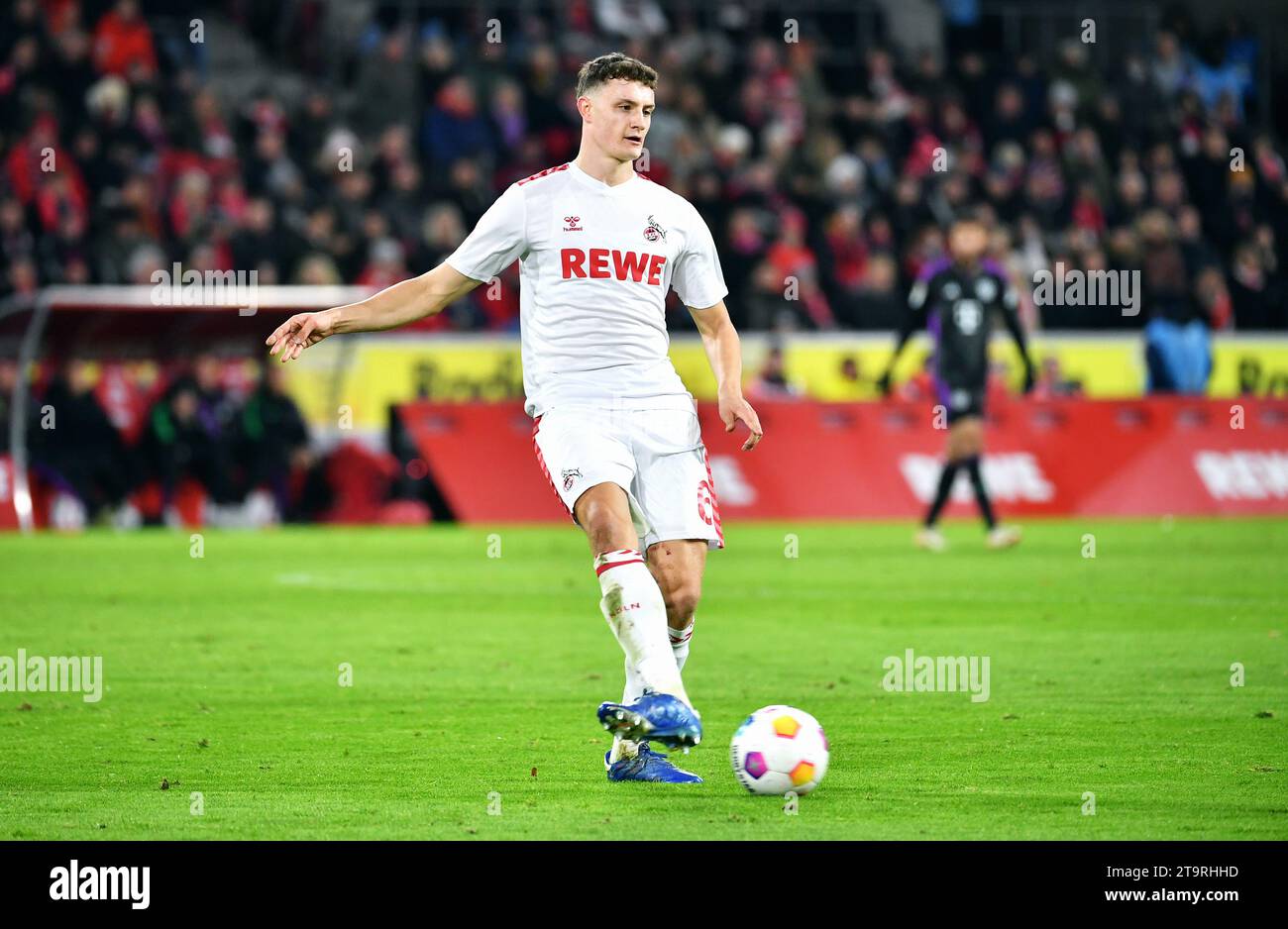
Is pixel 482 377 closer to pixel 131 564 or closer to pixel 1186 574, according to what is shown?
pixel 131 564

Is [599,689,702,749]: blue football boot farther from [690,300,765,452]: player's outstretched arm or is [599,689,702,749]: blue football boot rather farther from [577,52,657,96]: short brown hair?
[577,52,657,96]: short brown hair

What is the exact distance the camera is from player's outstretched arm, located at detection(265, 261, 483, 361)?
7250 mm

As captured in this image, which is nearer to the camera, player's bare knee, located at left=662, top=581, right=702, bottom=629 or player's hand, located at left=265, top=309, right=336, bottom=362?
player's hand, located at left=265, top=309, right=336, bottom=362

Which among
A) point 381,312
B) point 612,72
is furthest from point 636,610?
point 612,72

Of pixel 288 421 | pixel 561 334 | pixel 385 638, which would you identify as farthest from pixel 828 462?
pixel 561 334

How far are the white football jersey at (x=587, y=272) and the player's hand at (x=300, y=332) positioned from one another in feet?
1.81

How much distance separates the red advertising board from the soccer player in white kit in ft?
42.6

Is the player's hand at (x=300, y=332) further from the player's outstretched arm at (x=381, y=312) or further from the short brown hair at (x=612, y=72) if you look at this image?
the short brown hair at (x=612, y=72)

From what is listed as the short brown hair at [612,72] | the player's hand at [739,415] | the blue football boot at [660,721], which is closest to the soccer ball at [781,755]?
the blue football boot at [660,721]

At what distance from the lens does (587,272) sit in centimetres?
755

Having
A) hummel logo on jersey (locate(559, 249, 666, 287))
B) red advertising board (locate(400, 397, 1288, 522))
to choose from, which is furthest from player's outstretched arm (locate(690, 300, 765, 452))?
red advertising board (locate(400, 397, 1288, 522))

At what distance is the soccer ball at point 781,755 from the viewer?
7004 mm

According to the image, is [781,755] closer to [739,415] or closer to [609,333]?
[739,415]

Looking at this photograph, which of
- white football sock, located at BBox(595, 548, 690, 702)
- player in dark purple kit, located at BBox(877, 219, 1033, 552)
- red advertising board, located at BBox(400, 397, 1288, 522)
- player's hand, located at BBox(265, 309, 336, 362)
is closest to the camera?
white football sock, located at BBox(595, 548, 690, 702)
